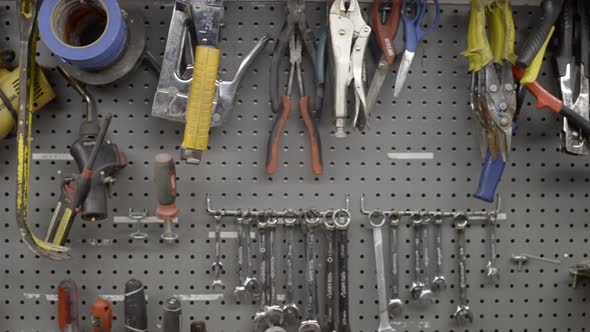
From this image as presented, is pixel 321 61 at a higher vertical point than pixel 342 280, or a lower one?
higher

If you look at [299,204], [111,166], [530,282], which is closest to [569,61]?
[530,282]

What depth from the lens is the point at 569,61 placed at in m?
1.08

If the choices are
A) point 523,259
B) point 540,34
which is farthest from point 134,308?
point 540,34

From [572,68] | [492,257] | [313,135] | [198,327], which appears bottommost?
[198,327]

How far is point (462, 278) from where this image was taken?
1.14 metres

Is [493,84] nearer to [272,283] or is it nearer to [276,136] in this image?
[276,136]

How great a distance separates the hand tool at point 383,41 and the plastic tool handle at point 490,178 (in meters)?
0.22

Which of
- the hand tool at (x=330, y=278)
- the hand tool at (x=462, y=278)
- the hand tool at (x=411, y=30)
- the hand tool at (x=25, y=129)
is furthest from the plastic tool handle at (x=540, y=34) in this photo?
the hand tool at (x=25, y=129)

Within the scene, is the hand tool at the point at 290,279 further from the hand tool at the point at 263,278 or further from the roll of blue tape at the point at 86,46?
the roll of blue tape at the point at 86,46

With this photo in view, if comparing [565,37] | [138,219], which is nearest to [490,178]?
[565,37]

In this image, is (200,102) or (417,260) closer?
(200,102)

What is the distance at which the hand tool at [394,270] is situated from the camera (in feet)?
3.72

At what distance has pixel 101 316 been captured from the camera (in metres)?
1.06

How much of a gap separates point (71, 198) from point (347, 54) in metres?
0.50
